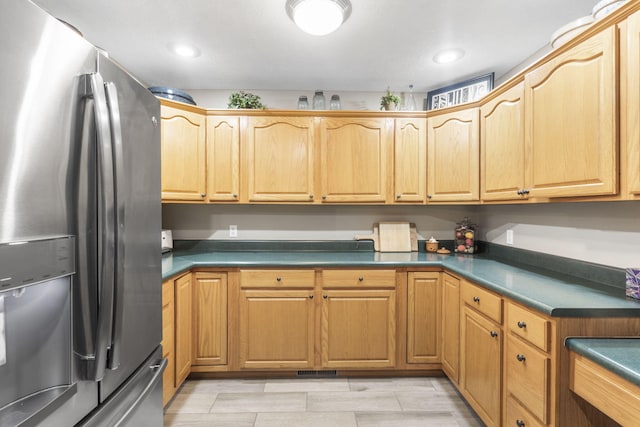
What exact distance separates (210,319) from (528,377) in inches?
78.3

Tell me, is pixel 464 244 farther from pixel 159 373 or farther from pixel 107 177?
pixel 107 177

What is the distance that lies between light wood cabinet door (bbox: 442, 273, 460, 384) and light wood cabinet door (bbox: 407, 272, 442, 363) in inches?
2.0

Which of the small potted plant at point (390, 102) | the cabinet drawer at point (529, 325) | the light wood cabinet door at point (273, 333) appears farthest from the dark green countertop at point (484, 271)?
the small potted plant at point (390, 102)

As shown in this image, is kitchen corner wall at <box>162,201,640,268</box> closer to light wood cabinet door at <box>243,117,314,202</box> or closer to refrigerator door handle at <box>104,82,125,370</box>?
light wood cabinet door at <box>243,117,314,202</box>

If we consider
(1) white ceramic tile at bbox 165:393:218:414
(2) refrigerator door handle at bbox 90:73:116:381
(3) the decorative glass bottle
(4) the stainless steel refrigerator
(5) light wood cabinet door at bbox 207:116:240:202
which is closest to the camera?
(4) the stainless steel refrigerator

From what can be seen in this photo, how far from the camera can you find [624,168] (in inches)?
46.6

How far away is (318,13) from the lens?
1604 mm

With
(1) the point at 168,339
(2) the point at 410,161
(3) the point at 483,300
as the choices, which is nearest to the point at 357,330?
(3) the point at 483,300

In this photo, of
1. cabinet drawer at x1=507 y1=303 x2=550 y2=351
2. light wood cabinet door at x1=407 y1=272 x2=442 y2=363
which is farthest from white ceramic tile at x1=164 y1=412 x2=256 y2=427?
cabinet drawer at x1=507 y1=303 x2=550 y2=351

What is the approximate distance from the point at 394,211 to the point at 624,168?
175 cm

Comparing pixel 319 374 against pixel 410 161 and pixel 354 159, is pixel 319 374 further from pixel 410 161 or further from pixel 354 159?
pixel 410 161

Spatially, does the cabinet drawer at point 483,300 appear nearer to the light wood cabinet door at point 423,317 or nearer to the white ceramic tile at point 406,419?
the light wood cabinet door at point 423,317

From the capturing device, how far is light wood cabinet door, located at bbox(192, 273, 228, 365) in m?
2.22

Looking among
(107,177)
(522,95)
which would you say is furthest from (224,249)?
(522,95)
